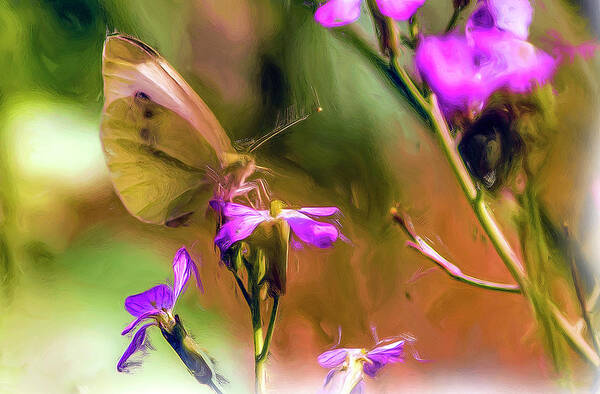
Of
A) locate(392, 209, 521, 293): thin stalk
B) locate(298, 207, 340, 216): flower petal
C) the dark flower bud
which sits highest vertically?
the dark flower bud

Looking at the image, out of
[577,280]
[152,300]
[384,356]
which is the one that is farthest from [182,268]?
[577,280]

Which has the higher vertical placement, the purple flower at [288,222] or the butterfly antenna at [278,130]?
the butterfly antenna at [278,130]

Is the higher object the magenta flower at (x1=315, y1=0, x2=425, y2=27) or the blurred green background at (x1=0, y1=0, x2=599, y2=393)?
the magenta flower at (x1=315, y1=0, x2=425, y2=27)

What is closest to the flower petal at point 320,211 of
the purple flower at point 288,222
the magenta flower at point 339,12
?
the purple flower at point 288,222

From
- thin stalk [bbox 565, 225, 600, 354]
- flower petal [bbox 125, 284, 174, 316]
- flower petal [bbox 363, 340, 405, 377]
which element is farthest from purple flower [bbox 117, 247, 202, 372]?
thin stalk [bbox 565, 225, 600, 354]

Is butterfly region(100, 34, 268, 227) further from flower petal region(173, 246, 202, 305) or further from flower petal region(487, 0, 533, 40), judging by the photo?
flower petal region(487, 0, 533, 40)

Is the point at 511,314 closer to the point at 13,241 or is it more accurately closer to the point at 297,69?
the point at 297,69

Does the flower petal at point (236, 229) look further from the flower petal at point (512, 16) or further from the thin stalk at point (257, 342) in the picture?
the flower petal at point (512, 16)
